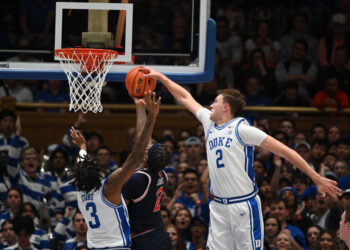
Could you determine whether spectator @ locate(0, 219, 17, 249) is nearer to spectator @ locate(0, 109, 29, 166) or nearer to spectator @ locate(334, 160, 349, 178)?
spectator @ locate(0, 109, 29, 166)

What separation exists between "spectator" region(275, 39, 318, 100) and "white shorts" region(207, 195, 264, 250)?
585 cm

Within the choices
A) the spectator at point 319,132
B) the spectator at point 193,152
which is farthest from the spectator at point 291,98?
the spectator at point 193,152

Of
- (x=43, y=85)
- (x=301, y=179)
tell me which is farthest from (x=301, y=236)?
(x=43, y=85)

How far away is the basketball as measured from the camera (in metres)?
7.24

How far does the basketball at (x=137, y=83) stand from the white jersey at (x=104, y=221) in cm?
91

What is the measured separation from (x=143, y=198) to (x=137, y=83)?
44.9 inches

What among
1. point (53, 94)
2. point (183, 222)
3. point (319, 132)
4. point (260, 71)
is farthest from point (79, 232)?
point (260, 71)

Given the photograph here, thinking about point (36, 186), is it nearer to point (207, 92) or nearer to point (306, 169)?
point (207, 92)

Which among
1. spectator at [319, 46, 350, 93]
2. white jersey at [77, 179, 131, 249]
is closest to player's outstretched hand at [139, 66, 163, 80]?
white jersey at [77, 179, 131, 249]

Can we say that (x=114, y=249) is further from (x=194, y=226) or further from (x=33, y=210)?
(x=33, y=210)

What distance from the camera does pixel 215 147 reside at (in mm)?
7270

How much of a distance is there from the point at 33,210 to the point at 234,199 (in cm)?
385

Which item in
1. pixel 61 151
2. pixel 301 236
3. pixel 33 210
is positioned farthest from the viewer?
pixel 61 151

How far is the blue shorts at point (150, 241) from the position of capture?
7.54 m
